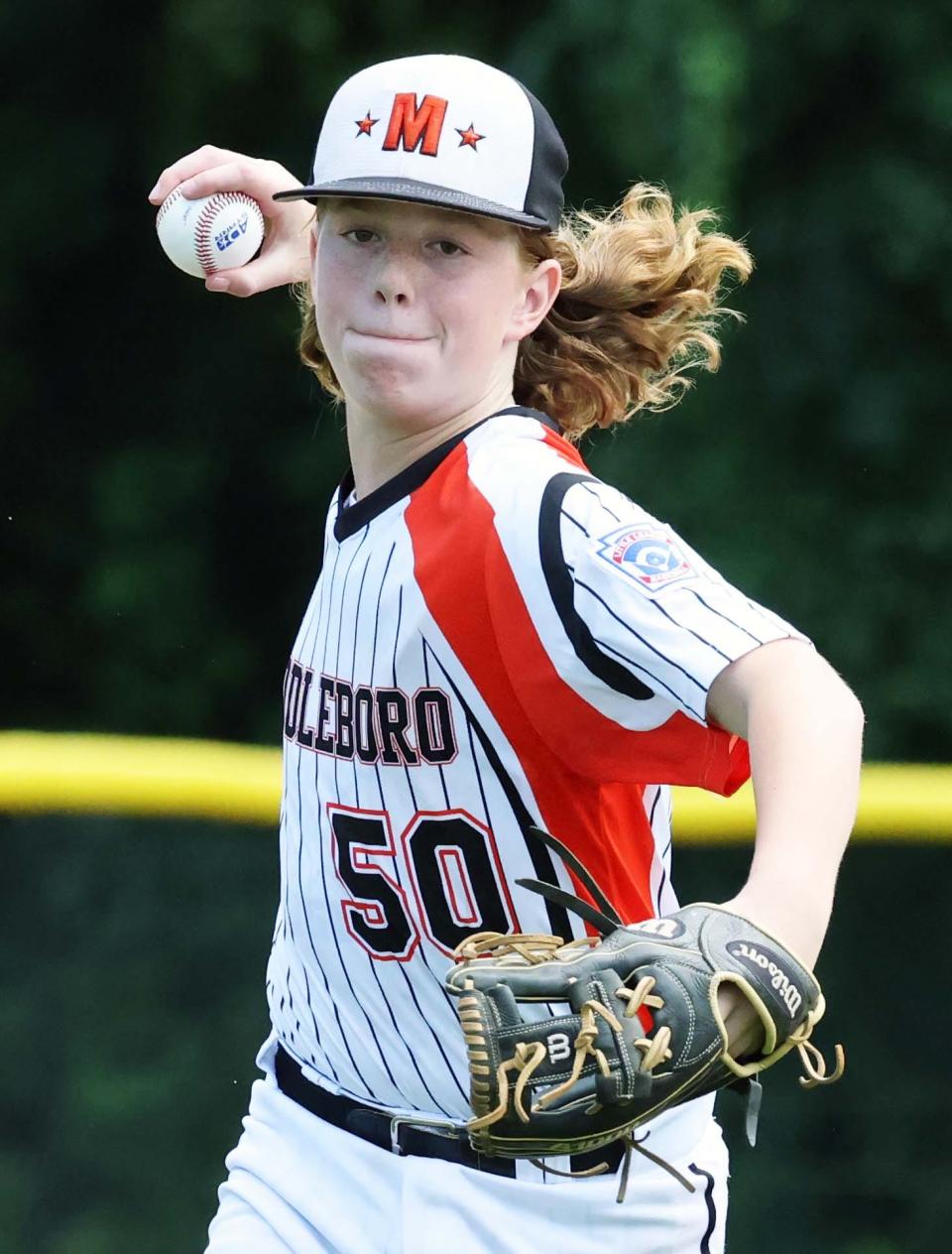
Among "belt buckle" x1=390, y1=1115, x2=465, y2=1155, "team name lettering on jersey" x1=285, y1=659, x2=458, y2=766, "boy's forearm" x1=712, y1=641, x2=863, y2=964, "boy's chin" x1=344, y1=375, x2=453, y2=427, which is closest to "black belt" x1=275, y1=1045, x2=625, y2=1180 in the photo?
"belt buckle" x1=390, y1=1115, x2=465, y2=1155

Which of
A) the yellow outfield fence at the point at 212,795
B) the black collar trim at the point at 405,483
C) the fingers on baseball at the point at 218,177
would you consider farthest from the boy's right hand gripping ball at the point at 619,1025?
the yellow outfield fence at the point at 212,795

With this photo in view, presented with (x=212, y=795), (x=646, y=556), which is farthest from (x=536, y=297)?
(x=212, y=795)

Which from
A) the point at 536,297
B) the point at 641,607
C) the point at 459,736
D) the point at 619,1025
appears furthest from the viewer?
the point at 536,297

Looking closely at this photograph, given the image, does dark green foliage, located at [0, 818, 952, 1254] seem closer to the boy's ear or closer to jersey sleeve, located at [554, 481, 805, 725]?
the boy's ear

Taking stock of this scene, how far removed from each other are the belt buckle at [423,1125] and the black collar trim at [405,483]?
0.70 m

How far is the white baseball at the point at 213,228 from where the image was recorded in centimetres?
310

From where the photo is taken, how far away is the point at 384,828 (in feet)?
7.45

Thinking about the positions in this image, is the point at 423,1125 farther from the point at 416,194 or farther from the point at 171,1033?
the point at 171,1033

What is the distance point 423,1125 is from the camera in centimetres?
230

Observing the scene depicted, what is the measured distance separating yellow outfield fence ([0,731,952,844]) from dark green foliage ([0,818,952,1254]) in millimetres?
34

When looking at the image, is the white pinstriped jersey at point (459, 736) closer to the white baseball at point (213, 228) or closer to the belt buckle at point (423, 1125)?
the belt buckle at point (423, 1125)

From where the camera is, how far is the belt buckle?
2.28 metres

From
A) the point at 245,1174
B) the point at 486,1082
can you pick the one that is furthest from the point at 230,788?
the point at 486,1082

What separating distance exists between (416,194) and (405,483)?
34 centimetres
